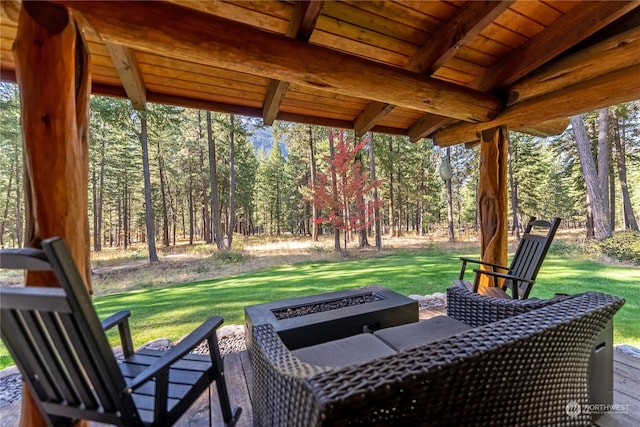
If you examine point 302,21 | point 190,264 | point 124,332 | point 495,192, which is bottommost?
point 190,264

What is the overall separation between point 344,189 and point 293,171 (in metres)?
10.4

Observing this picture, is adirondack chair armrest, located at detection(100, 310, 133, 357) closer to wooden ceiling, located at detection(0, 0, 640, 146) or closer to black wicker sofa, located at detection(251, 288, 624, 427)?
black wicker sofa, located at detection(251, 288, 624, 427)

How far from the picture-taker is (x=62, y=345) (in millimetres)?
1000

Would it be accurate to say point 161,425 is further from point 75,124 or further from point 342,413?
point 75,124

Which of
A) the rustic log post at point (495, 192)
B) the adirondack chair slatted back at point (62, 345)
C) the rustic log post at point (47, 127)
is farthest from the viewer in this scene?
the rustic log post at point (495, 192)

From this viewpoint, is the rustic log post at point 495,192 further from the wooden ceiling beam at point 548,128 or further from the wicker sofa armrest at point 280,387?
the wicker sofa armrest at point 280,387

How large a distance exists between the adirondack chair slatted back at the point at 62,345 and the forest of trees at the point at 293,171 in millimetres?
5973

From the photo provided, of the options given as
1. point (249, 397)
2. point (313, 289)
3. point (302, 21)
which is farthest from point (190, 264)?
point (302, 21)

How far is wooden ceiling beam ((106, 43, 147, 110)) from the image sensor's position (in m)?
1.66

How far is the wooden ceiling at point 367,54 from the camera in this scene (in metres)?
1.53

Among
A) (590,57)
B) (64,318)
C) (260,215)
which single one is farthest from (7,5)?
(260,215)

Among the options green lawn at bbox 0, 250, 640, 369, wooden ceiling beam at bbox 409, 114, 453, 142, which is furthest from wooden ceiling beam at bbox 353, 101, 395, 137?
green lawn at bbox 0, 250, 640, 369

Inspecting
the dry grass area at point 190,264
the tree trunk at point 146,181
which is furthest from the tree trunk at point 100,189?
the tree trunk at point 146,181

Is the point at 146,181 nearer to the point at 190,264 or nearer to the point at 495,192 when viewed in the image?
the point at 190,264
